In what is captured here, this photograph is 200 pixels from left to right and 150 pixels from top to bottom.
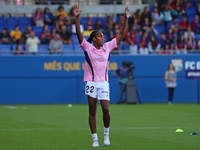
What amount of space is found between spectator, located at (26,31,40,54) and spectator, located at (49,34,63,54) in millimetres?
738

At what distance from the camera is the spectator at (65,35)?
2835cm

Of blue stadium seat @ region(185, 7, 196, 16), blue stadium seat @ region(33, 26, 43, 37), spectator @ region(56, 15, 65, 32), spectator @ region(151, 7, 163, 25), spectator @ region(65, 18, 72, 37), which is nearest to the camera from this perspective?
spectator @ region(56, 15, 65, 32)

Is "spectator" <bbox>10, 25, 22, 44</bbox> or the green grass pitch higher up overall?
"spectator" <bbox>10, 25, 22, 44</bbox>

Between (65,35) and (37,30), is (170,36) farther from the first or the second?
(37,30)

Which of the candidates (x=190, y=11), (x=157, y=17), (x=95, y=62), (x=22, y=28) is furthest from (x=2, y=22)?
(x=95, y=62)

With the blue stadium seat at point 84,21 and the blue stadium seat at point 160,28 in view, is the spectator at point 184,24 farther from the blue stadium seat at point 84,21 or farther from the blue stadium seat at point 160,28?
the blue stadium seat at point 84,21

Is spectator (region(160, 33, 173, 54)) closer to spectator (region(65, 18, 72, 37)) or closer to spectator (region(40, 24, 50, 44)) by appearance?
spectator (region(65, 18, 72, 37))

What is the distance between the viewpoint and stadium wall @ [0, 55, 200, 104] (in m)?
28.1

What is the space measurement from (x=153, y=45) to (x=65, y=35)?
488 centimetres

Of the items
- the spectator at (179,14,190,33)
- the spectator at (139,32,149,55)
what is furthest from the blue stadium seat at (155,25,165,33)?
the spectator at (139,32,149,55)

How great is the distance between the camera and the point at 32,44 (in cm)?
2747

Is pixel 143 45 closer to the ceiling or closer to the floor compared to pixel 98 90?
closer to the floor

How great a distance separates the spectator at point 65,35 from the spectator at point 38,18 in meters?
1.40

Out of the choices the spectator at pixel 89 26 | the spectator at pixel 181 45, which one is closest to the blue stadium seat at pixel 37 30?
the spectator at pixel 89 26
